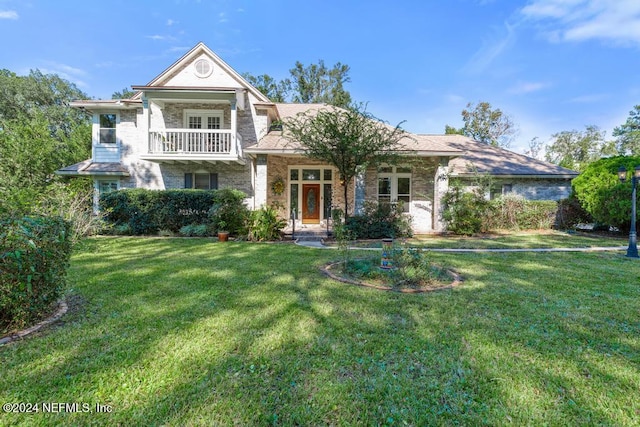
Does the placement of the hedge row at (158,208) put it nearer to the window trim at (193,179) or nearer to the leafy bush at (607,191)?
the window trim at (193,179)

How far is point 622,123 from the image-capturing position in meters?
34.2

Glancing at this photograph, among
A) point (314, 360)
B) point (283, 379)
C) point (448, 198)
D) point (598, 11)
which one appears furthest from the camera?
point (448, 198)

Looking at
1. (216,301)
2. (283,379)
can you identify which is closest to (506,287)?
(283,379)

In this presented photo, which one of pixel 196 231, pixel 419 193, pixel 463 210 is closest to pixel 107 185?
pixel 196 231

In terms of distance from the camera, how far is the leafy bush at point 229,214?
34.1ft

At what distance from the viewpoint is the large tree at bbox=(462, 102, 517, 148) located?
104ft

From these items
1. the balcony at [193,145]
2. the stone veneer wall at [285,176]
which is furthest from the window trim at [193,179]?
the stone veneer wall at [285,176]

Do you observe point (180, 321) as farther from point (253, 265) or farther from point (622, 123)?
point (622, 123)

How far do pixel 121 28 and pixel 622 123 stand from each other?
172 feet

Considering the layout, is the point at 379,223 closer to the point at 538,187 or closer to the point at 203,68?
the point at 538,187

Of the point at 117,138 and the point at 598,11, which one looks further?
the point at 117,138

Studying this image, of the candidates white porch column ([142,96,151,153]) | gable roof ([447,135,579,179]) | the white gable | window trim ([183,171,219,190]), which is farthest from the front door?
white porch column ([142,96,151,153])

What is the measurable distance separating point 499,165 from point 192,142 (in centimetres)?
1620

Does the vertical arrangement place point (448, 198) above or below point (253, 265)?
above
